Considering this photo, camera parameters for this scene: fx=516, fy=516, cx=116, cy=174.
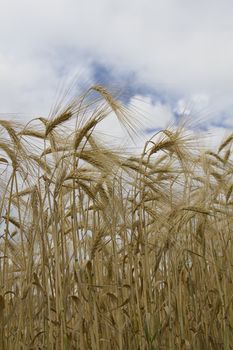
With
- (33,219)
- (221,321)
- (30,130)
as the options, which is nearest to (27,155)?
(30,130)

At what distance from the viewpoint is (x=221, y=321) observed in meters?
3.71

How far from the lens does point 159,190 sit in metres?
3.42

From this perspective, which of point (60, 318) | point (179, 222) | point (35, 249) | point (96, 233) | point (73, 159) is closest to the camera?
point (60, 318)

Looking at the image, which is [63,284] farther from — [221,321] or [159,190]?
[221,321]

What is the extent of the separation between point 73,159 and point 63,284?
668 mm

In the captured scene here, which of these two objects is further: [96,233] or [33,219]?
[96,233]

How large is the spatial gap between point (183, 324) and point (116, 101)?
5.29 feet

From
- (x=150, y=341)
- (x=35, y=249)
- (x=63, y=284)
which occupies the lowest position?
(x=150, y=341)

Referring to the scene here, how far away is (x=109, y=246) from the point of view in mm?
4094

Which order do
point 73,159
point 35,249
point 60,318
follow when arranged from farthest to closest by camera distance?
point 35,249 < point 73,159 < point 60,318

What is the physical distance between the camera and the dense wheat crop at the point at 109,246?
2793mm

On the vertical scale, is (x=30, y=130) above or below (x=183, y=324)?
above

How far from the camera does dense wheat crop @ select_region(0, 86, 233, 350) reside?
2793mm

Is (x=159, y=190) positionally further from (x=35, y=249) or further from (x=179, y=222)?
(x=35, y=249)
